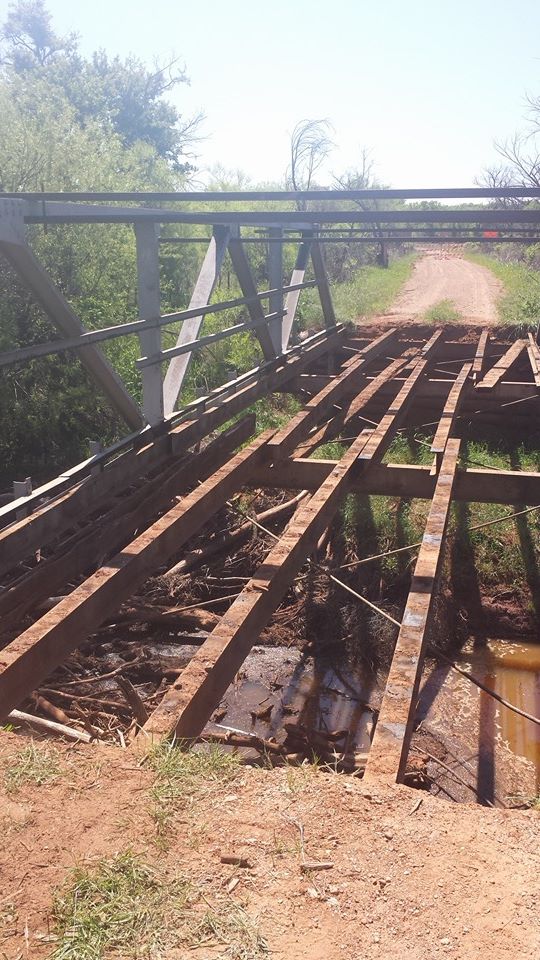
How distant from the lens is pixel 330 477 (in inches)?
223

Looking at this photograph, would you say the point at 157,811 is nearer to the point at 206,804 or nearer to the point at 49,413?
the point at 206,804

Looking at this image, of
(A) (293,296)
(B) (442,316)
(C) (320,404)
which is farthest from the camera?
(B) (442,316)

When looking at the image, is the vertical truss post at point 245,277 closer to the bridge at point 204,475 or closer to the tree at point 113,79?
the bridge at point 204,475

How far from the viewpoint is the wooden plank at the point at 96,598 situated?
10.6 feet

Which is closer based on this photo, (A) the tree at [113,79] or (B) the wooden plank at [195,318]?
(B) the wooden plank at [195,318]

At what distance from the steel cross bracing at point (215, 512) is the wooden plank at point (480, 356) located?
0.19ft

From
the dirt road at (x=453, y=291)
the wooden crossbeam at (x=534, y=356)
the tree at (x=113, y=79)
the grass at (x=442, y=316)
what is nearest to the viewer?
the wooden crossbeam at (x=534, y=356)

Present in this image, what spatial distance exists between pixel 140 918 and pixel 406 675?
1491 mm

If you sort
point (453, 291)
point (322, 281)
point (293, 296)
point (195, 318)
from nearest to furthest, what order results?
1. point (195, 318)
2. point (293, 296)
3. point (322, 281)
4. point (453, 291)

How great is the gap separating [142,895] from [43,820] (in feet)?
1.62

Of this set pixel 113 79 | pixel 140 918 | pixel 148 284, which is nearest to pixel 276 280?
pixel 148 284

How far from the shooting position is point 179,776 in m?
2.63

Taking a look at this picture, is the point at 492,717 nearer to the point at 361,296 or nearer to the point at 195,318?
the point at 195,318

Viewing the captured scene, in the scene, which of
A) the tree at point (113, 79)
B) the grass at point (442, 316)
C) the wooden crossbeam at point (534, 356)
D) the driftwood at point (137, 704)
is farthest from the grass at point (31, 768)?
the tree at point (113, 79)
